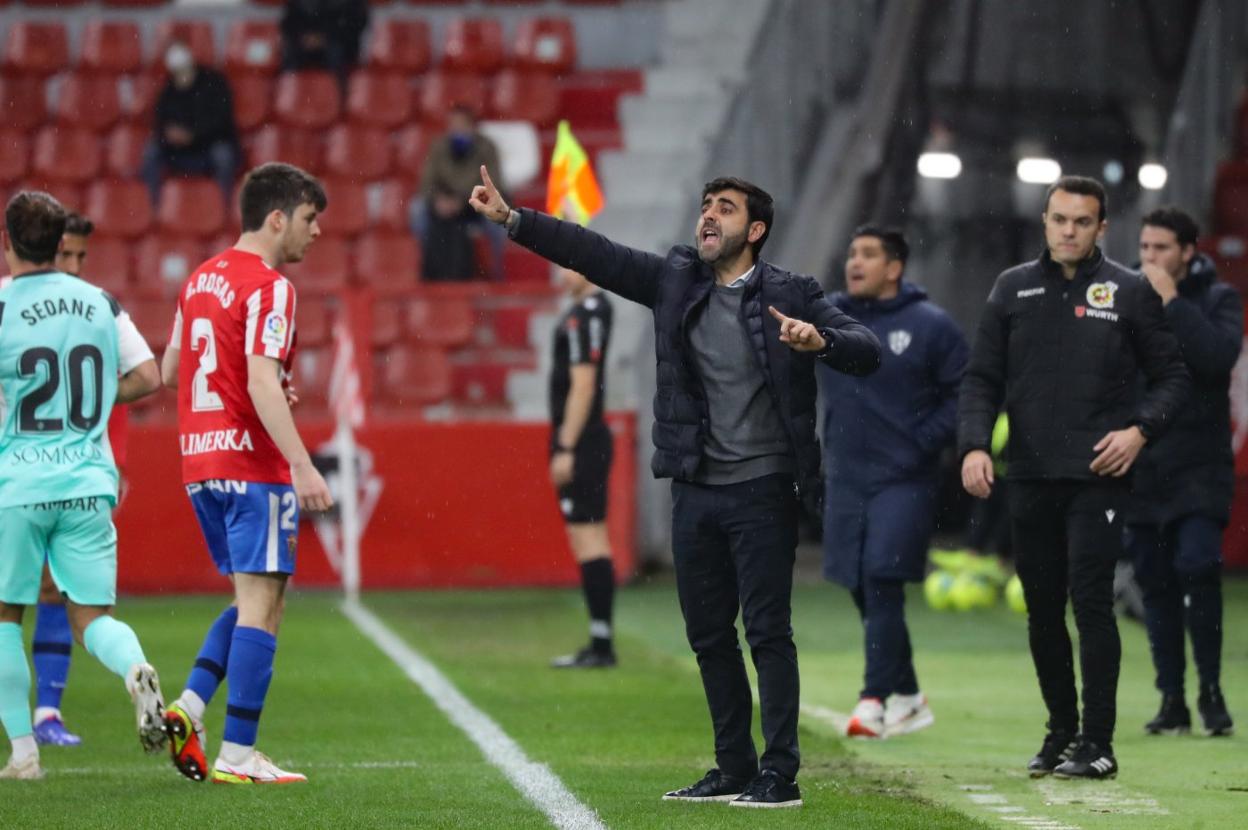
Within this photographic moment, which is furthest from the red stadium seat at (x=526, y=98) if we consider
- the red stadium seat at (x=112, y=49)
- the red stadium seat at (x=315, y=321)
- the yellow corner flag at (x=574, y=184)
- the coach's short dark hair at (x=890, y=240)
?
the coach's short dark hair at (x=890, y=240)

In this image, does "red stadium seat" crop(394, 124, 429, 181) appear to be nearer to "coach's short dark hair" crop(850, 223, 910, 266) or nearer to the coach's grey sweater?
"coach's short dark hair" crop(850, 223, 910, 266)

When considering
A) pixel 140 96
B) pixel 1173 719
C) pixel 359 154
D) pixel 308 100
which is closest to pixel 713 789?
pixel 1173 719

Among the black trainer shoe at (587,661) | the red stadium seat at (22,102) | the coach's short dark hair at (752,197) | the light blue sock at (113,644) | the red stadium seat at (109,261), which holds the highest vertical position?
the red stadium seat at (22,102)

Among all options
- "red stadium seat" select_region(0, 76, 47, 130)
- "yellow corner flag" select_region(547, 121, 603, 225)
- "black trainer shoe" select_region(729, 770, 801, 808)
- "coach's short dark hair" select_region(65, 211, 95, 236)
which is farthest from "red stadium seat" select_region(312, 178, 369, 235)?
"black trainer shoe" select_region(729, 770, 801, 808)

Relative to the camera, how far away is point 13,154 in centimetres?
1898

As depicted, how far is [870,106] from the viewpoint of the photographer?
1619cm

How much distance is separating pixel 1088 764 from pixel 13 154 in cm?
1432

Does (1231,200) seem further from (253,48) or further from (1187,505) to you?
(1187,505)

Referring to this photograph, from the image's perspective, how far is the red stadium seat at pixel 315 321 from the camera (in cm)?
1506

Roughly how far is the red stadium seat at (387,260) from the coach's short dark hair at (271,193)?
10589 millimetres

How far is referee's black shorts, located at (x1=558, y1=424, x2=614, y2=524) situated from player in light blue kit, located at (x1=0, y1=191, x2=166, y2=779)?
4049mm

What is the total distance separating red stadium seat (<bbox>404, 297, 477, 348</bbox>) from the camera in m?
15.4

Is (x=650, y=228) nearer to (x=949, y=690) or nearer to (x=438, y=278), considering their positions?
(x=438, y=278)

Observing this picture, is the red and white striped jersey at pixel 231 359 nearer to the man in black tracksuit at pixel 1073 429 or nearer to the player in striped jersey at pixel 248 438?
the player in striped jersey at pixel 248 438
